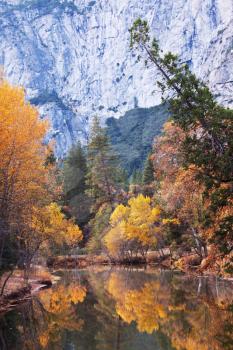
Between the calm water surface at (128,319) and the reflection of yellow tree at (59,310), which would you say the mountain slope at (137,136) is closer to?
the reflection of yellow tree at (59,310)

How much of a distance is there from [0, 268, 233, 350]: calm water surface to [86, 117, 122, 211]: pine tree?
149ft

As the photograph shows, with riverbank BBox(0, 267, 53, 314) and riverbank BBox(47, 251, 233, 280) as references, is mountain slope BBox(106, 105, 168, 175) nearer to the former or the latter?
riverbank BBox(47, 251, 233, 280)

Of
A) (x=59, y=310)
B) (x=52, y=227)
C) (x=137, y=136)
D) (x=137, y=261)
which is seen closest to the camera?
(x=59, y=310)

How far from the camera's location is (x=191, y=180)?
18.8 metres

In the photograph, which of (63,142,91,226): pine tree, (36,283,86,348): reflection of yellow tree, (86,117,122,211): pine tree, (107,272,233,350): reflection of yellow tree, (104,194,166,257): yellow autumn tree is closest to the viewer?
(107,272,233,350): reflection of yellow tree

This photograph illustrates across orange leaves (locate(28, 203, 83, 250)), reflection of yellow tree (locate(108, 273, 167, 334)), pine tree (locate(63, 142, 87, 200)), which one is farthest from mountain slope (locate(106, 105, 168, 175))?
reflection of yellow tree (locate(108, 273, 167, 334))

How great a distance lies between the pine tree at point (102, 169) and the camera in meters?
76.6

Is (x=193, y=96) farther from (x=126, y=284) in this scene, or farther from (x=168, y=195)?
(x=126, y=284)

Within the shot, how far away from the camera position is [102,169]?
251ft

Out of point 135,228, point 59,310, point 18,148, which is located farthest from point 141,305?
point 135,228

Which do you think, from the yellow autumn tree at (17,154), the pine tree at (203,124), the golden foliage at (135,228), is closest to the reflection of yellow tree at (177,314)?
the pine tree at (203,124)

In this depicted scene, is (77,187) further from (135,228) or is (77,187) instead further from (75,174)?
(135,228)

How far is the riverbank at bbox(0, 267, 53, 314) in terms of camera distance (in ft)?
88.3

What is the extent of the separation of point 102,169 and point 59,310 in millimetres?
52585
